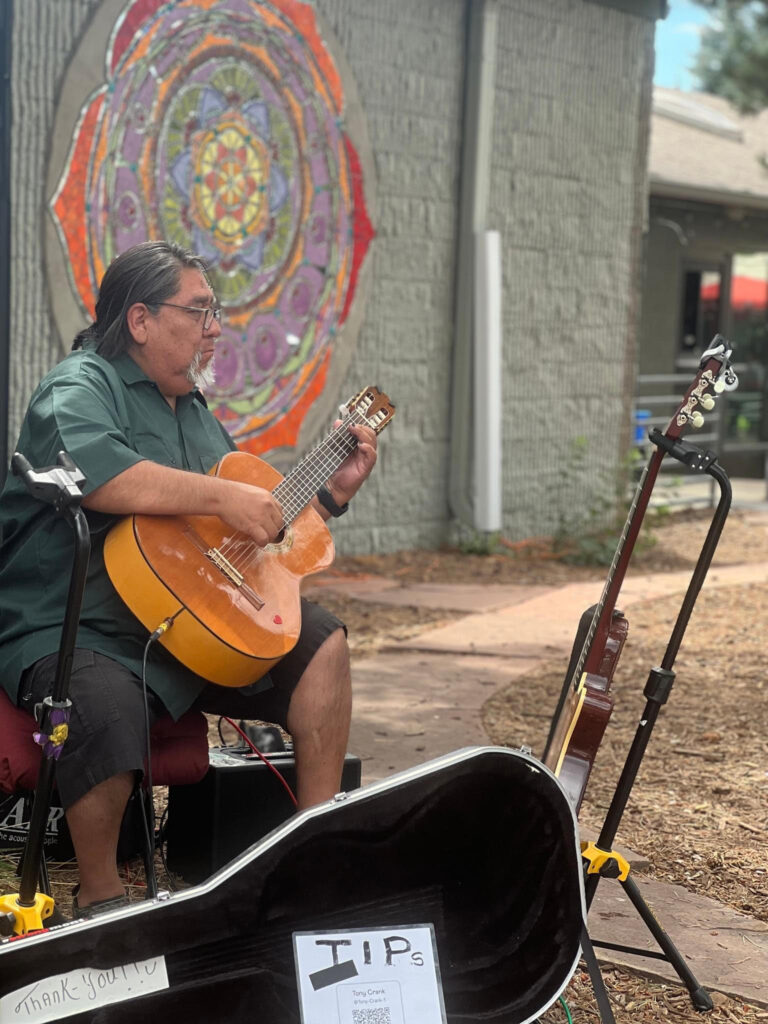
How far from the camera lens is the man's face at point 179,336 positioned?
3.49 m

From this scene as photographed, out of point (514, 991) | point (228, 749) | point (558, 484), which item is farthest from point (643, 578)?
point (514, 991)

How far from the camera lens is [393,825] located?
9.31 feet

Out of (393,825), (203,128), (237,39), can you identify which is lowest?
(393,825)

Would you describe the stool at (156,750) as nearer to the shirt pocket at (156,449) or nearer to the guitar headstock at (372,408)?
the shirt pocket at (156,449)

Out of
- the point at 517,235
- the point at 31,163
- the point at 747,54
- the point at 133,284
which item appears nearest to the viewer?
the point at 133,284

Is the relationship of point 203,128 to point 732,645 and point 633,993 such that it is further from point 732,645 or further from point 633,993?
point 633,993

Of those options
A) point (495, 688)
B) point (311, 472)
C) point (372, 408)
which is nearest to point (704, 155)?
point (495, 688)

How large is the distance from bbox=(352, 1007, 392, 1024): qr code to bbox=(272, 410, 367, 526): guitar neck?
1.33m

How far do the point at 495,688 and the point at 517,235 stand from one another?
420 cm

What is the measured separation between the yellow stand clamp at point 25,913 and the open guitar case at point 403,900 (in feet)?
0.81

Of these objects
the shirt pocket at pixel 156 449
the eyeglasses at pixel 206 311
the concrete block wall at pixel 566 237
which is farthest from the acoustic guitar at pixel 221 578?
the concrete block wall at pixel 566 237

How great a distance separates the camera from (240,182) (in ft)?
24.1

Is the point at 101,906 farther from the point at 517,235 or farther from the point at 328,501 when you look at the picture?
the point at 517,235

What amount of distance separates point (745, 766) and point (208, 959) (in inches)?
106
